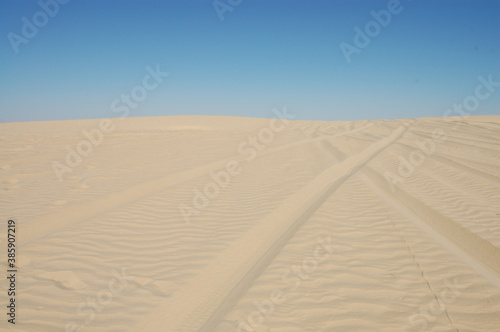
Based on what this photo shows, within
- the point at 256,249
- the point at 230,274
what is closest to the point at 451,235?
the point at 256,249

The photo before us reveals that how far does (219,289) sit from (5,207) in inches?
218

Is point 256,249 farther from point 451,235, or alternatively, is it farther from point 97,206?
point 97,206

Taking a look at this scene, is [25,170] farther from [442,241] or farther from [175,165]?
[442,241]

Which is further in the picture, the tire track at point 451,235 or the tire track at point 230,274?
the tire track at point 451,235

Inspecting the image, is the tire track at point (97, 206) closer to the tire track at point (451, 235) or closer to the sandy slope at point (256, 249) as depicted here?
the sandy slope at point (256, 249)

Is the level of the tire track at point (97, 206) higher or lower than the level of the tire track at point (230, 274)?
higher

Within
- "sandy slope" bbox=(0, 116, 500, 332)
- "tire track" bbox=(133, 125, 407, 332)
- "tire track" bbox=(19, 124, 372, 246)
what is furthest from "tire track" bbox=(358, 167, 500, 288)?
"tire track" bbox=(19, 124, 372, 246)

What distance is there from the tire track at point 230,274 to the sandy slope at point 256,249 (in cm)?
2

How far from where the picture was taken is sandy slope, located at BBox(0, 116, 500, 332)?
9.82 ft

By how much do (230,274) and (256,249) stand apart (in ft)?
2.61

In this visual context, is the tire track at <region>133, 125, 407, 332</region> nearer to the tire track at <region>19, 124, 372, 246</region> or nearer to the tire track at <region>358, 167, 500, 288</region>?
the tire track at <region>358, 167, 500, 288</region>

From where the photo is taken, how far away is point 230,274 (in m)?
3.71

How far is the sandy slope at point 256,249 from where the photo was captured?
9.82ft

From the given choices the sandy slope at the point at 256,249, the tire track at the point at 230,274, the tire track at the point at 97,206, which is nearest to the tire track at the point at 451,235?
the sandy slope at the point at 256,249
